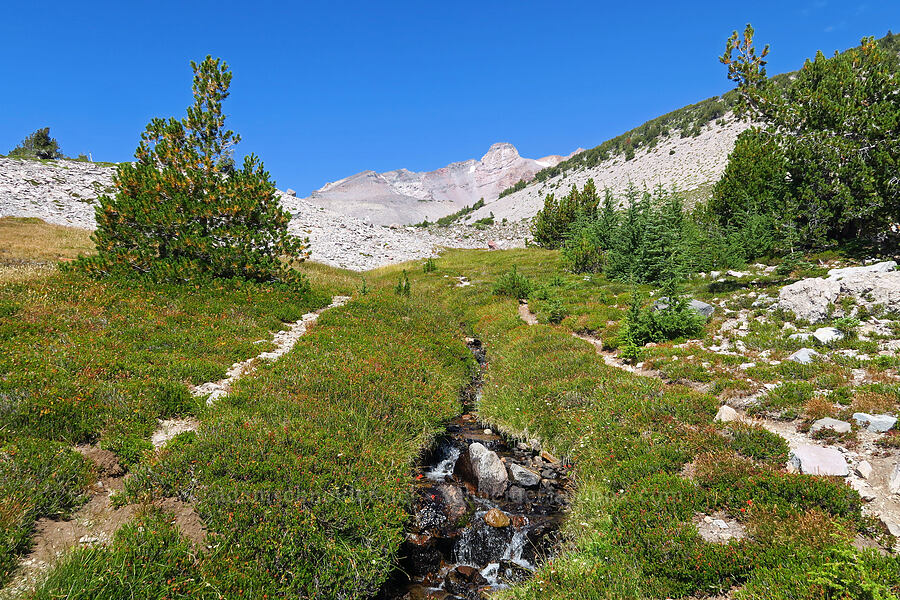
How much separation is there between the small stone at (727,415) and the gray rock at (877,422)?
171 centimetres

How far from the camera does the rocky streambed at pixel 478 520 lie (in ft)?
20.4

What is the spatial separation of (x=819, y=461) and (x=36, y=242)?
3554 cm

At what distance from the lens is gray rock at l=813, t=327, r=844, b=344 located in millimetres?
9820

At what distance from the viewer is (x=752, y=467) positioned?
6.21 meters

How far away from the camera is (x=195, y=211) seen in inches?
624

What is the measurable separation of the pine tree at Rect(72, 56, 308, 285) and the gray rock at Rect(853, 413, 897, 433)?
1869 cm

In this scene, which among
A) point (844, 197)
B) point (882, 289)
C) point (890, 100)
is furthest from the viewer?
point (844, 197)

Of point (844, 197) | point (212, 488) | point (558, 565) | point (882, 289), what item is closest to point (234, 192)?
point (212, 488)

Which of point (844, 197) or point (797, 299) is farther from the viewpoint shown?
point (844, 197)

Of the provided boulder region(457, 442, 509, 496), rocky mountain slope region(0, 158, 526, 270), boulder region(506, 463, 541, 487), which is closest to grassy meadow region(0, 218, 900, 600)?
boulder region(506, 463, 541, 487)

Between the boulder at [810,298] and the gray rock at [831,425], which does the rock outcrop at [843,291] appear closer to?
the boulder at [810,298]

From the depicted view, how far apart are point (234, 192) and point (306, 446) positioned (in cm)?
1364

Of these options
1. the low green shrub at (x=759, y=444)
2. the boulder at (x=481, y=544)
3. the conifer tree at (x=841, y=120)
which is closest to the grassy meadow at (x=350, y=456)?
the low green shrub at (x=759, y=444)

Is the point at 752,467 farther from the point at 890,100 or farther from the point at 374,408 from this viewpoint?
the point at 890,100
